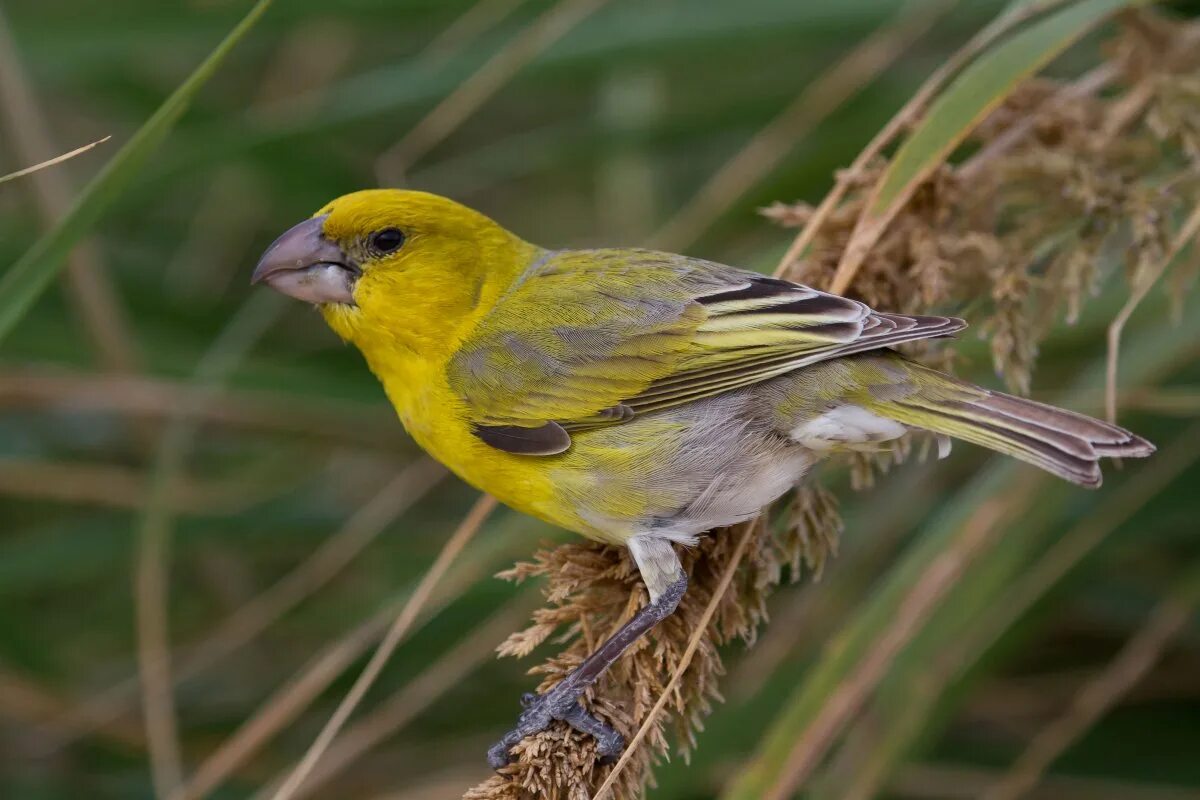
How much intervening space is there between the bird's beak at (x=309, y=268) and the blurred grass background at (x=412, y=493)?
354 millimetres

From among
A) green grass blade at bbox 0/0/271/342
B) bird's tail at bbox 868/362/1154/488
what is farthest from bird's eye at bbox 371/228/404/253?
bird's tail at bbox 868/362/1154/488

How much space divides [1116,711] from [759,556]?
1.52m

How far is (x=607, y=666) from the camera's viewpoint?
1.93 metres

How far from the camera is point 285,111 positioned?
3.17 meters

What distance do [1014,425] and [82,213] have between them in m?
1.44

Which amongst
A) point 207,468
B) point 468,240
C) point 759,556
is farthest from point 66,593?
point 759,556

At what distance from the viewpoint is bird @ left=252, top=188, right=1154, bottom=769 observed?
2088mm

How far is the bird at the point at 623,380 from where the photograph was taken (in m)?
2.09

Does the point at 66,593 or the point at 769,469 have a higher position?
the point at 66,593

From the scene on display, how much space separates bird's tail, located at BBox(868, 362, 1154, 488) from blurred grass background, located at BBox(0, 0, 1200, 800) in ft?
0.99

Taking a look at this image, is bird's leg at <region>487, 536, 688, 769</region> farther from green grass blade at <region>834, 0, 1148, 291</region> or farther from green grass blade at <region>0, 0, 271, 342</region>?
green grass blade at <region>0, 0, 271, 342</region>

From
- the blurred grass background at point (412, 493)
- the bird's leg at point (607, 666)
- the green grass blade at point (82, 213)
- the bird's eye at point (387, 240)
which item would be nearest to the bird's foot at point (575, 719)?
the bird's leg at point (607, 666)

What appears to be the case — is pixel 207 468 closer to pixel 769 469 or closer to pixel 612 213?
pixel 612 213

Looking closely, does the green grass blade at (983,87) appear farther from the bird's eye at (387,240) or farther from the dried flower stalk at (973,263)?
the bird's eye at (387,240)
